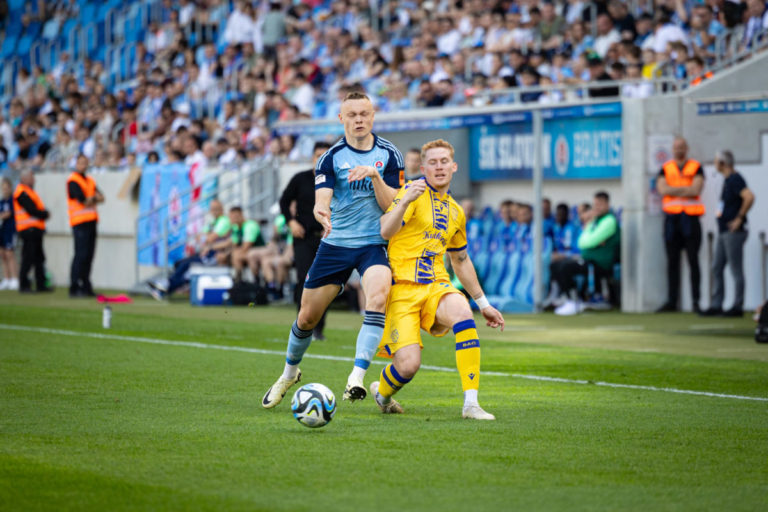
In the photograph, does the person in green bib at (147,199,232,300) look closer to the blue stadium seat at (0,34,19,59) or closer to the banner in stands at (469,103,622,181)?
the banner in stands at (469,103,622,181)

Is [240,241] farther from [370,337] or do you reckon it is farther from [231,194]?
[370,337]

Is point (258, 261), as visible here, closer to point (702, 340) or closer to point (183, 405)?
point (702, 340)

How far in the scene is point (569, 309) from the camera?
19391mm

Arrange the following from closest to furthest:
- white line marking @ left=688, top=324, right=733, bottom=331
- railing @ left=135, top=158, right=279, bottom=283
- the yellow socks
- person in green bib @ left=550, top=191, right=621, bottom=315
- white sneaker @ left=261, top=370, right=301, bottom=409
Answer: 1. the yellow socks
2. white sneaker @ left=261, top=370, right=301, bottom=409
3. white line marking @ left=688, top=324, right=733, bottom=331
4. person in green bib @ left=550, top=191, right=621, bottom=315
5. railing @ left=135, top=158, right=279, bottom=283

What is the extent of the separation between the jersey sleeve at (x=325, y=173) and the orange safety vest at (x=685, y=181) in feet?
37.0

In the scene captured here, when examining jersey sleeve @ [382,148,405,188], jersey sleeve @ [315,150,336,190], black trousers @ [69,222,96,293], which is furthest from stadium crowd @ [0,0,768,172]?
jersey sleeve @ [315,150,336,190]

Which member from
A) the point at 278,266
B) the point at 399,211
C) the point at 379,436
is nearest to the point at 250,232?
the point at 278,266

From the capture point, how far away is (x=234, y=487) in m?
5.95

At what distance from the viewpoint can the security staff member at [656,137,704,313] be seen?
18.8 metres

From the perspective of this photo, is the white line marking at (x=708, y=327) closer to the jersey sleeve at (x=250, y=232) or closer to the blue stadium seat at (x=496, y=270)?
the blue stadium seat at (x=496, y=270)

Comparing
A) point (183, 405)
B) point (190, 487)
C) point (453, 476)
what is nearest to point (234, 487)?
point (190, 487)

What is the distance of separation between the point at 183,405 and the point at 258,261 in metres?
13.3

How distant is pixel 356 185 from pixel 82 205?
15030mm

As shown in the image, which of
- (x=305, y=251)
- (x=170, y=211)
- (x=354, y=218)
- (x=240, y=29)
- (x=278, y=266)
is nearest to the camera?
(x=354, y=218)
